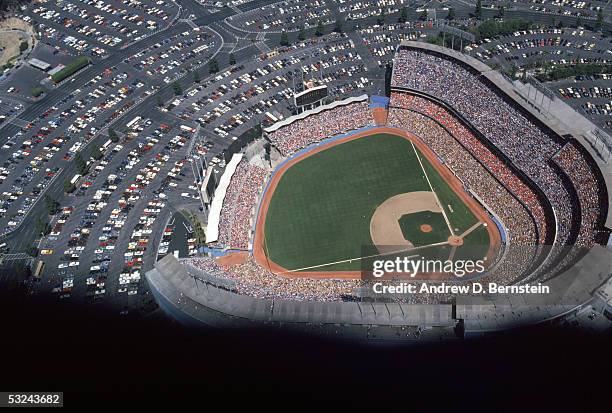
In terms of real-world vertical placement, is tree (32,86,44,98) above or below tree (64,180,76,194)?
above

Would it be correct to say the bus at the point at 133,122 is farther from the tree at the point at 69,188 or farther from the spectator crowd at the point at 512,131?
the spectator crowd at the point at 512,131

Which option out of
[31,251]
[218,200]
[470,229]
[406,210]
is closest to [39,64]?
[31,251]

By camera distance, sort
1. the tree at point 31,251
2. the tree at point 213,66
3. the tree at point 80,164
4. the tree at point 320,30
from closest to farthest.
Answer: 1. the tree at point 31,251
2. the tree at point 80,164
3. the tree at point 213,66
4. the tree at point 320,30

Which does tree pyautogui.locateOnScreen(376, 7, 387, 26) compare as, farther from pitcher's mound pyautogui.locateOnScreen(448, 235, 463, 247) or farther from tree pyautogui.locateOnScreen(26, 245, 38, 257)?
tree pyautogui.locateOnScreen(26, 245, 38, 257)

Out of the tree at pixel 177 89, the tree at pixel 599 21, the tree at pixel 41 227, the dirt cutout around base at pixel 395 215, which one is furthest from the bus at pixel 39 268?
the tree at pixel 599 21

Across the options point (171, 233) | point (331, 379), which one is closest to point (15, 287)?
point (171, 233)

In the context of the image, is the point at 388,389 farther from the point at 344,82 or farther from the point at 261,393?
the point at 344,82

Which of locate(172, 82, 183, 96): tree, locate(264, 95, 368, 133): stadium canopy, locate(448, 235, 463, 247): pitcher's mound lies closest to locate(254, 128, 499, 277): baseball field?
locate(448, 235, 463, 247): pitcher's mound

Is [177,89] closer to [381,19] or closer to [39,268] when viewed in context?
[381,19]
